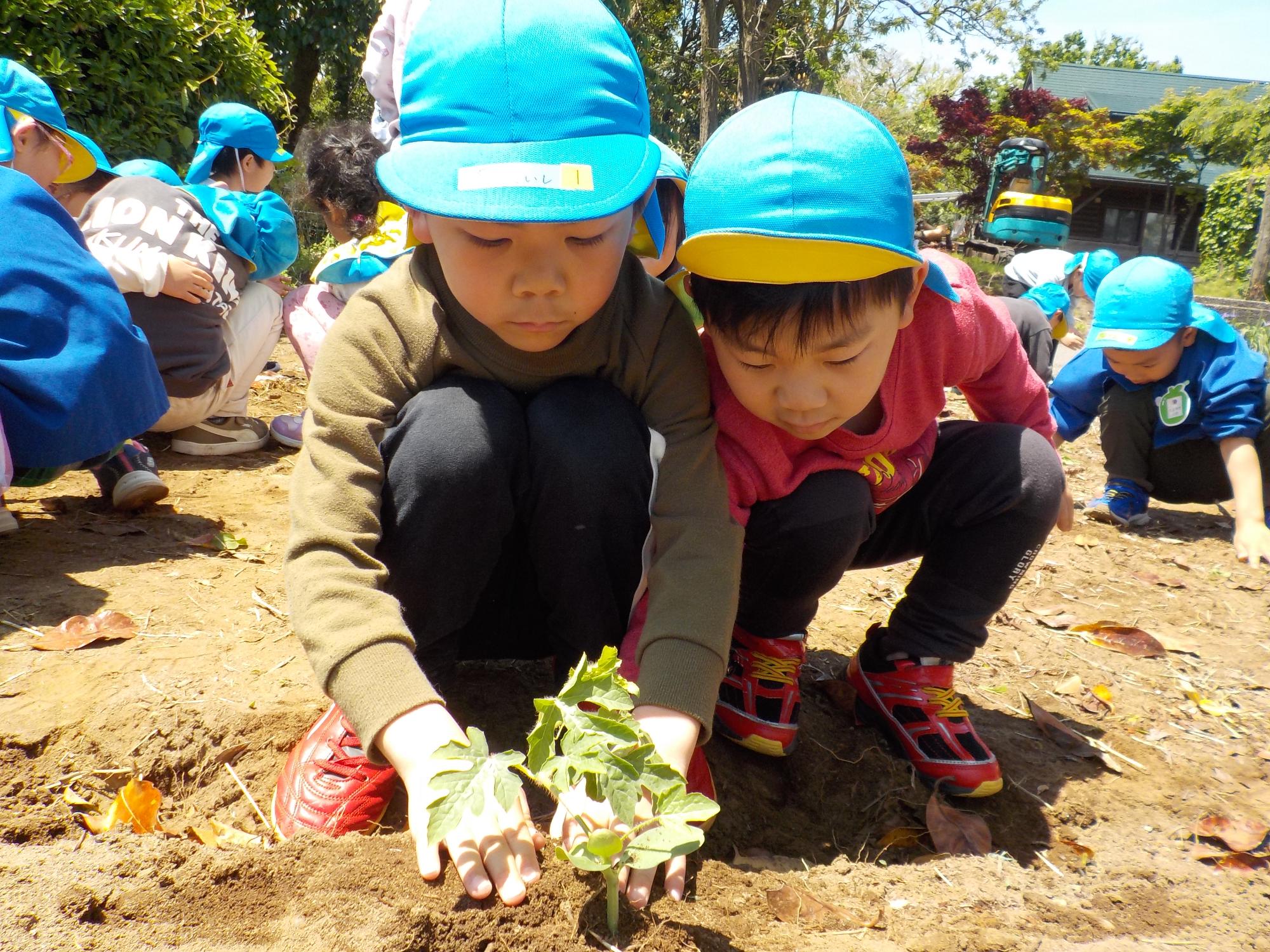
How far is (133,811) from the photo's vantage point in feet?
5.57

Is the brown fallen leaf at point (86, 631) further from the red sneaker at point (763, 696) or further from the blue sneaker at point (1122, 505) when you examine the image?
the blue sneaker at point (1122, 505)

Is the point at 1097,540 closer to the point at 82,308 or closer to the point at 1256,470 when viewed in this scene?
the point at 1256,470

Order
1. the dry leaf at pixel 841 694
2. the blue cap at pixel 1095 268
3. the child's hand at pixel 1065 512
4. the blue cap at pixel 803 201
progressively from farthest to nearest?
1. the blue cap at pixel 1095 268
2. the dry leaf at pixel 841 694
3. the child's hand at pixel 1065 512
4. the blue cap at pixel 803 201

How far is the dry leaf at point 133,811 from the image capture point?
1.65 meters

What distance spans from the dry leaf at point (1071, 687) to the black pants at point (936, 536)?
1.74 ft

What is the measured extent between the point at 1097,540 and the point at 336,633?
343 centimetres

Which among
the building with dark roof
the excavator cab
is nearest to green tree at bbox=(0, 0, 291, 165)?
the excavator cab

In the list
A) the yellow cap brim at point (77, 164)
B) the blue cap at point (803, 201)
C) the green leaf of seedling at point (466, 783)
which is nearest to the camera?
the green leaf of seedling at point (466, 783)

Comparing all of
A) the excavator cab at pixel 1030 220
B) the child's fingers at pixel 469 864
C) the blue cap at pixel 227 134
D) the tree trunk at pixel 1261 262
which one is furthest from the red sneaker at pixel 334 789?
the tree trunk at pixel 1261 262

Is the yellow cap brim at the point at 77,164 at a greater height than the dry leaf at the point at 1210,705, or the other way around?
the yellow cap brim at the point at 77,164

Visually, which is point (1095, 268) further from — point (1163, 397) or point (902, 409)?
point (902, 409)

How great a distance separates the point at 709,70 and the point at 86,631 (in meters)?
12.5

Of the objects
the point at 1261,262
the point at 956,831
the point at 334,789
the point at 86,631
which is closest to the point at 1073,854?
the point at 956,831

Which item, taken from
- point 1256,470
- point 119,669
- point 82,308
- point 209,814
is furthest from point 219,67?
point 1256,470
